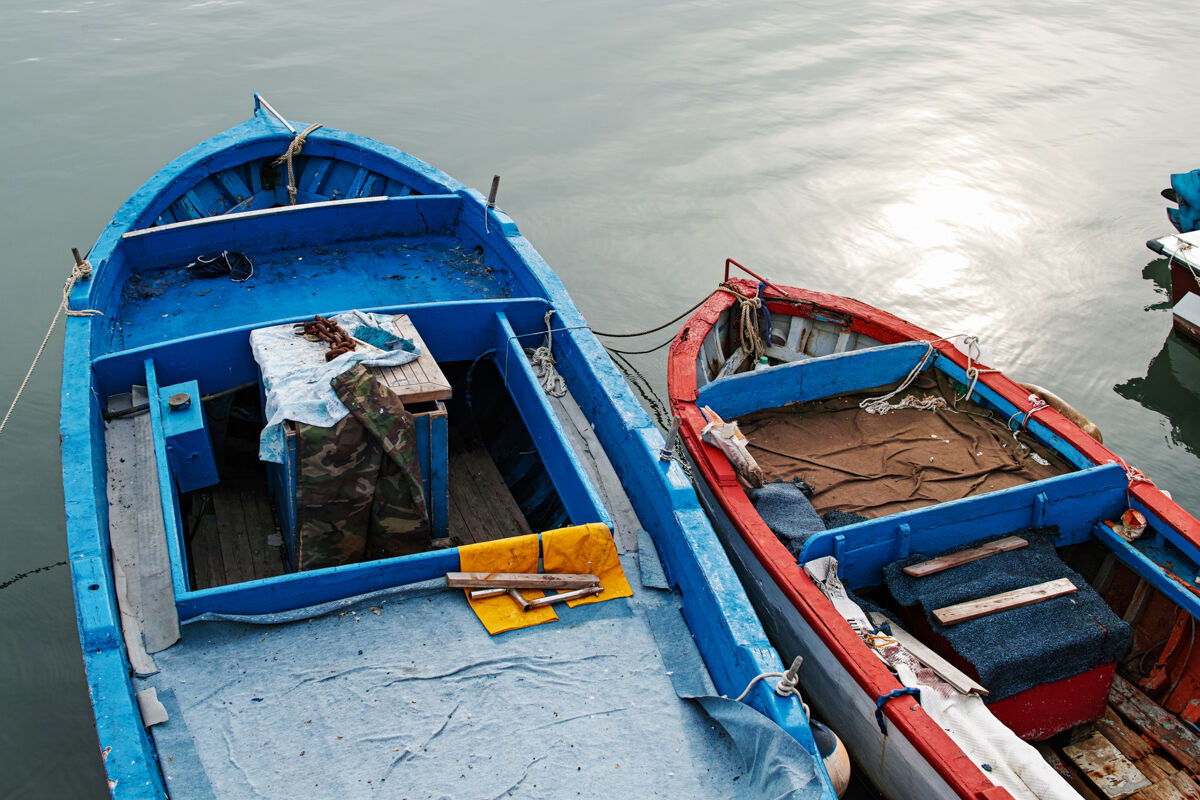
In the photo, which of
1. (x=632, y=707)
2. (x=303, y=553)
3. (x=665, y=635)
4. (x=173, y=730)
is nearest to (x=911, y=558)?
(x=665, y=635)

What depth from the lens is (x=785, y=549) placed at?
5527 mm

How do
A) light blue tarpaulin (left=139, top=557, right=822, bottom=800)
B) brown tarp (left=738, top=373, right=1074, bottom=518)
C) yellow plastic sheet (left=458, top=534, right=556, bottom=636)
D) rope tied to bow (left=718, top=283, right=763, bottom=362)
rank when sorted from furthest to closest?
rope tied to bow (left=718, top=283, right=763, bottom=362) < brown tarp (left=738, top=373, right=1074, bottom=518) < yellow plastic sheet (left=458, top=534, right=556, bottom=636) < light blue tarpaulin (left=139, top=557, right=822, bottom=800)

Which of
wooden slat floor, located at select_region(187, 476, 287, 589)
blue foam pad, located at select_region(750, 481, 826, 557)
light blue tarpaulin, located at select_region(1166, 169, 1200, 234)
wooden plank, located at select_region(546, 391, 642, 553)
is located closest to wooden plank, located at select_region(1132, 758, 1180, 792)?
blue foam pad, located at select_region(750, 481, 826, 557)

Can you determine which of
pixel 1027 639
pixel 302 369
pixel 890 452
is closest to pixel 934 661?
pixel 1027 639

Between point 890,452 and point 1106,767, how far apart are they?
8.08 ft

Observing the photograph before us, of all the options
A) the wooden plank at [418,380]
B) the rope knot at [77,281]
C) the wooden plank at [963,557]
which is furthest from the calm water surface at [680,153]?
the wooden plank at [963,557]

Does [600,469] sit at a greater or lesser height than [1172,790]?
greater

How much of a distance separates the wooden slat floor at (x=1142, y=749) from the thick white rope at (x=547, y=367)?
3647 millimetres

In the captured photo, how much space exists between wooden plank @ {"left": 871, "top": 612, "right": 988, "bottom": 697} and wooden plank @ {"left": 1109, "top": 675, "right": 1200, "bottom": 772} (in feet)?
3.70

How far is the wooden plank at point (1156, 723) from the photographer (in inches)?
205

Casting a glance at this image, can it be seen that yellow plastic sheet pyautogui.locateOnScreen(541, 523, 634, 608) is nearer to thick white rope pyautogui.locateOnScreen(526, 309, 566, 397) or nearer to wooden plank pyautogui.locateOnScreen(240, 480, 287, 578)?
thick white rope pyautogui.locateOnScreen(526, 309, 566, 397)

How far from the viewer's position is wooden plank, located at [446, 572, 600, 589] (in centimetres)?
434

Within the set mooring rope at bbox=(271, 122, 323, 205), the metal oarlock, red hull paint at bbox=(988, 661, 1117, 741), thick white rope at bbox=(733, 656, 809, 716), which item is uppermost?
mooring rope at bbox=(271, 122, 323, 205)

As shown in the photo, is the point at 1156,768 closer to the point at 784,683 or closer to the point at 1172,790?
the point at 1172,790
